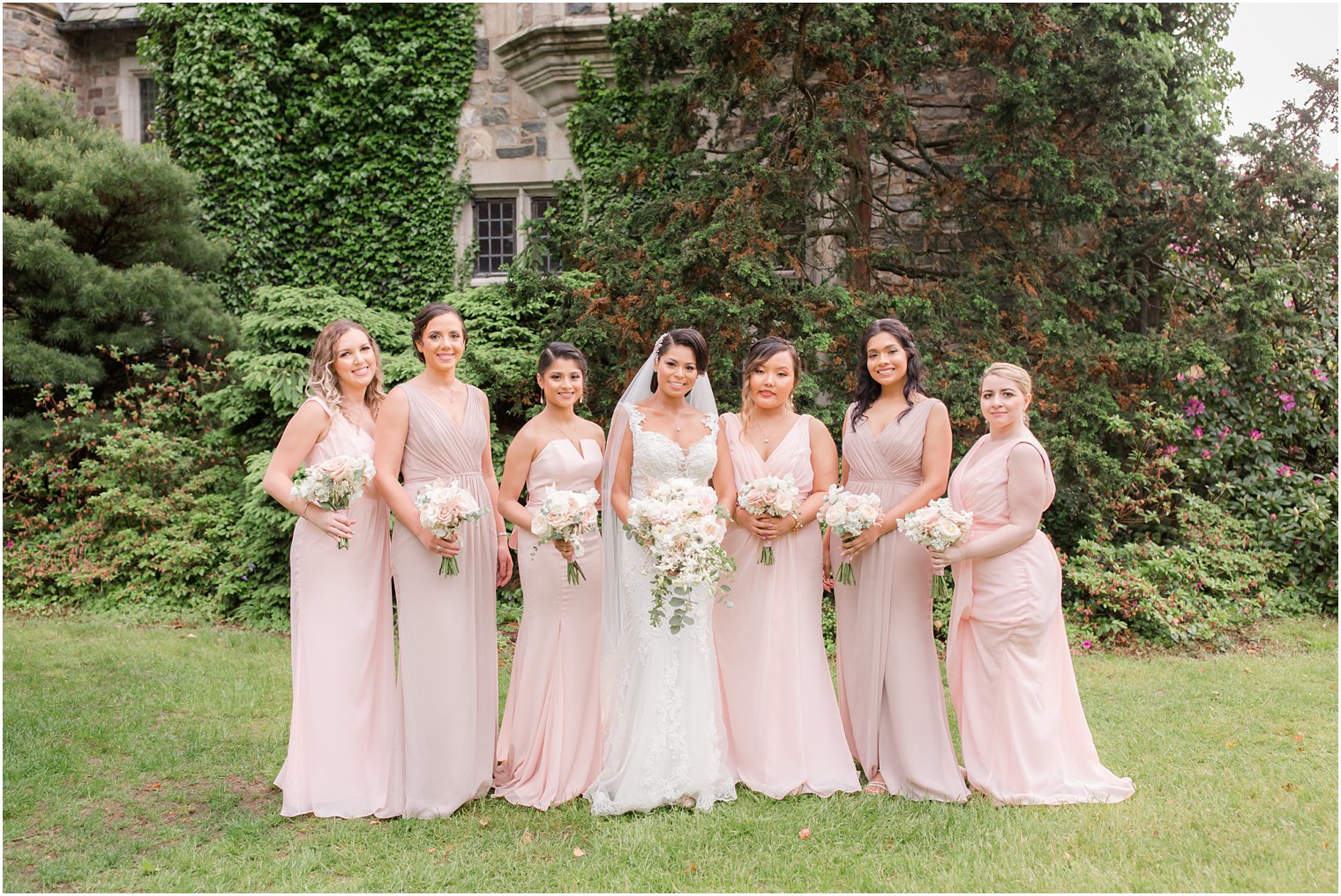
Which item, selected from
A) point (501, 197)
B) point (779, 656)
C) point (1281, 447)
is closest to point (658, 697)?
point (779, 656)

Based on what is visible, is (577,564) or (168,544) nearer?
(577,564)

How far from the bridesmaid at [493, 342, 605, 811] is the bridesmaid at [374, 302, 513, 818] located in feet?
0.66

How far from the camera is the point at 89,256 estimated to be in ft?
34.9

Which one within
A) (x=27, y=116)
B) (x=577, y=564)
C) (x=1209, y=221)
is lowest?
Answer: (x=577, y=564)

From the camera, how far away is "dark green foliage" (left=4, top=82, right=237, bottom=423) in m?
10.4

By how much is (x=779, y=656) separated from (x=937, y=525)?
3.59 feet

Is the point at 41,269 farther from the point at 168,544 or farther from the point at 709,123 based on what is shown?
the point at 709,123

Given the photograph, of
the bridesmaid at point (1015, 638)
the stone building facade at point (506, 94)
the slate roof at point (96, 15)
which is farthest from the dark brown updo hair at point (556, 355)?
the slate roof at point (96, 15)

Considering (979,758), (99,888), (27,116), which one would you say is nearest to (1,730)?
(99,888)

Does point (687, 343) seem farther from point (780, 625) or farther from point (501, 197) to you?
point (501, 197)

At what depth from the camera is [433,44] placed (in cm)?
1165

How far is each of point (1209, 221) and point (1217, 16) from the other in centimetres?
220

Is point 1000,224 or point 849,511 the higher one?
point 1000,224

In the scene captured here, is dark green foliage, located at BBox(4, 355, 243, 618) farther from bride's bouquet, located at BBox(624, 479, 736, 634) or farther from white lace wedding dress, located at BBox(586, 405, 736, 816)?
bride's bouquet, located at BBox(624, 479, 736, 634)
